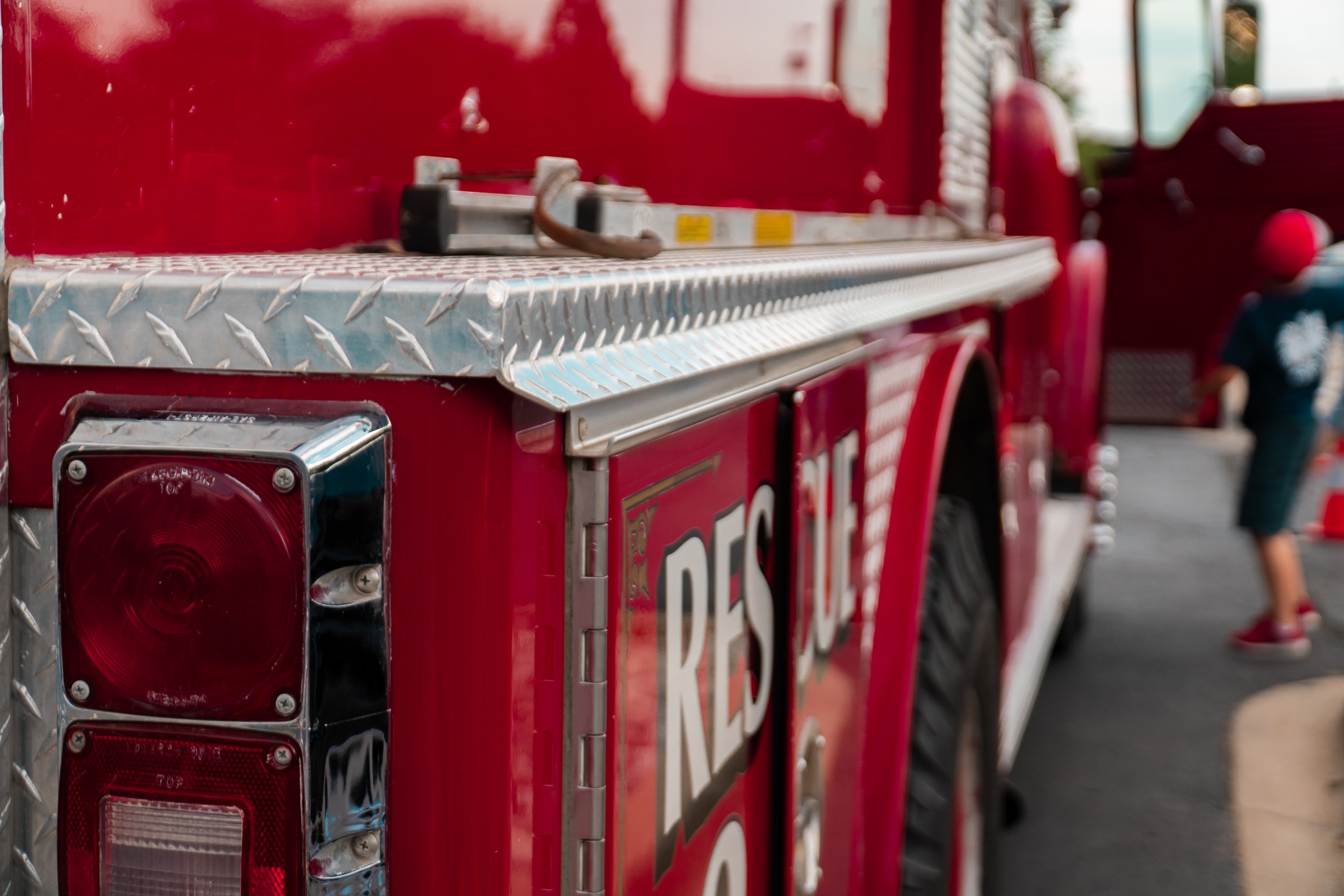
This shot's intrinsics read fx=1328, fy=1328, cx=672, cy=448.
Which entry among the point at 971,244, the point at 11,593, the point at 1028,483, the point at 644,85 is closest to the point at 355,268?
the point at 11,593

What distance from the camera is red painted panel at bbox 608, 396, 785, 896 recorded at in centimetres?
91

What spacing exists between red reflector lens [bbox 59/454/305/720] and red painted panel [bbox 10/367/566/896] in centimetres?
5

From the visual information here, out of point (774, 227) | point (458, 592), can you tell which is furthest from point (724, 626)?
point (774, 227)

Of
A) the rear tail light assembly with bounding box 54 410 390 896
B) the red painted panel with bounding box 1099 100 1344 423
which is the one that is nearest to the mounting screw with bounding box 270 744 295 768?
the rear tail light assembly with bounding box 54 410 390 896

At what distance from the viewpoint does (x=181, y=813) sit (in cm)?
83

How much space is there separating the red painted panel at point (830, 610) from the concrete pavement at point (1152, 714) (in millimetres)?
1821

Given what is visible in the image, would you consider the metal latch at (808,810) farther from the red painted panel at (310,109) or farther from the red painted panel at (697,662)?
the red painted panel at (310,109)

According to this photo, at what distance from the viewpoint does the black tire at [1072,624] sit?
4989 mm

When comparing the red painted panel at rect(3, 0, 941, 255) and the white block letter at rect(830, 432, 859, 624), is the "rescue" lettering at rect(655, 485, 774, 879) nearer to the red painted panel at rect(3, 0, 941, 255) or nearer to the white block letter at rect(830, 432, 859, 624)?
the white block letter at rect(830, 432, 859, 624)

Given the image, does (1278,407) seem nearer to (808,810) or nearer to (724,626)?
(808,810)

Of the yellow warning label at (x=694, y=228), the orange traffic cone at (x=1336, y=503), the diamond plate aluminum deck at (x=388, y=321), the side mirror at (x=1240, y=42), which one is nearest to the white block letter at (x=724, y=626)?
the diamond plate aluminum deck at (x=388, y=321)

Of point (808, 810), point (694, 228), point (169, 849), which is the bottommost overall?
point (808, 810)

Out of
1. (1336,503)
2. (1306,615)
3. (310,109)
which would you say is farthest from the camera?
(1336,503)

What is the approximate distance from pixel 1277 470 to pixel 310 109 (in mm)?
4813
